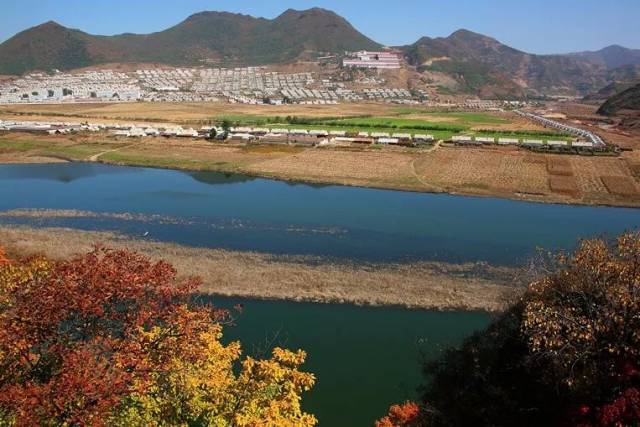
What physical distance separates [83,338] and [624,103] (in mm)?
81867

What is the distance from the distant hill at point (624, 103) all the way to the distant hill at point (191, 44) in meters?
90.9

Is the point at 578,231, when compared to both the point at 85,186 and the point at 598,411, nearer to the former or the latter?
the point at 598,411

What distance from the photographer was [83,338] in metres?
6.69

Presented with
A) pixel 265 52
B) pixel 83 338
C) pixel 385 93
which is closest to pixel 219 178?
pixel 83 338

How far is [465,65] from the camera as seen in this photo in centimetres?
13338

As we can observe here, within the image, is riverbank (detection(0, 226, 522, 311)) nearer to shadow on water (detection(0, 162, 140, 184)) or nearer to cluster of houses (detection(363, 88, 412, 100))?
shadow on water (detection(0, 162, 140, 184))

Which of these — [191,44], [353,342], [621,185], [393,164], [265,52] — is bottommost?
[353,342]

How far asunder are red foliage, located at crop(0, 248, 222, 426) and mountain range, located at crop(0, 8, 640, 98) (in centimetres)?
11738

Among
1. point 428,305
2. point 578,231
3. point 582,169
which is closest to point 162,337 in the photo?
point 428,305

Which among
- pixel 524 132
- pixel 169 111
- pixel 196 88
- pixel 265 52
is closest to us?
pixel 524 132

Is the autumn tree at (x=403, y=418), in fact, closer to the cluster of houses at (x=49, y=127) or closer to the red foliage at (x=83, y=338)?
the red foliage at (x=83, y=338)

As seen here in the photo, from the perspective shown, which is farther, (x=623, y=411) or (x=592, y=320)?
(x=592, y=320)

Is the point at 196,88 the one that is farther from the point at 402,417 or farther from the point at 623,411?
the point at 623,411

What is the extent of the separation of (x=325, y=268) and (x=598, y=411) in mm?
13090
